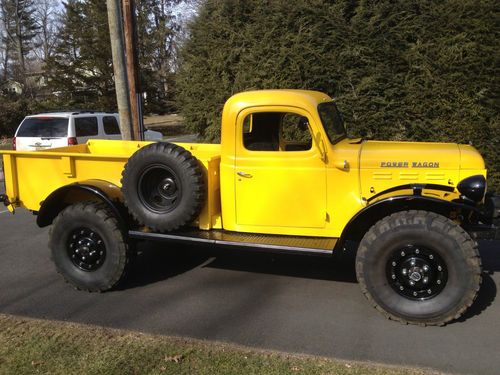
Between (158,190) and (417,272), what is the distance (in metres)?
2.56

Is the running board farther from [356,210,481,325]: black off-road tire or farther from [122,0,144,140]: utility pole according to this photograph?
[122,0,144,140]: utility pole

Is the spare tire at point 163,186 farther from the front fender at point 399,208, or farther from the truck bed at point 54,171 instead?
the front fender at point 399,208

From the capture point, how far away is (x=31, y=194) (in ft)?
17.6

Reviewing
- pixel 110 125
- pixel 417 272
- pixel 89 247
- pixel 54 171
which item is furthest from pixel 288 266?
pixel 110 125

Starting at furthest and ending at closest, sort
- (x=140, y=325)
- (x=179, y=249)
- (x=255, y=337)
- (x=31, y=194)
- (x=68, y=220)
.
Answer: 1. (x=179, y=249)
2. (x=31, y=194)
3. (x=68, y=220)
4. (x=140, y=325)
5. (x=255, y=337)

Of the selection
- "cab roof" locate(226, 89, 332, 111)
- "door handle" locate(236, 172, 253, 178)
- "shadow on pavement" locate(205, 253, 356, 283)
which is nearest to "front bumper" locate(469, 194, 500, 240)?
"shadow on pavement" locate(205, 253, 356, 283)

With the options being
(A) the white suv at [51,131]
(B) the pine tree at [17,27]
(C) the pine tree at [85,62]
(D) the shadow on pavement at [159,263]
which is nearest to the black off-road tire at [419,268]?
(D) the shadow on pavement at [159,263]

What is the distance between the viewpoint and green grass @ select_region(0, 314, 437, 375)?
3443 millimetres

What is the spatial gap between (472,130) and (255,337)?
21.4ft

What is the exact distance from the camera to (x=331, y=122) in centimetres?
491

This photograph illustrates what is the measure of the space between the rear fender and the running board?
0.31m

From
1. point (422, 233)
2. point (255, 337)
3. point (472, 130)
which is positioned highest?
point (472, 130)

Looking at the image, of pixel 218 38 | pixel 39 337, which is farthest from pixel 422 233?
pixel 218 38

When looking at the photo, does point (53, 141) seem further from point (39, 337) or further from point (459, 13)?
point (459, 13)
